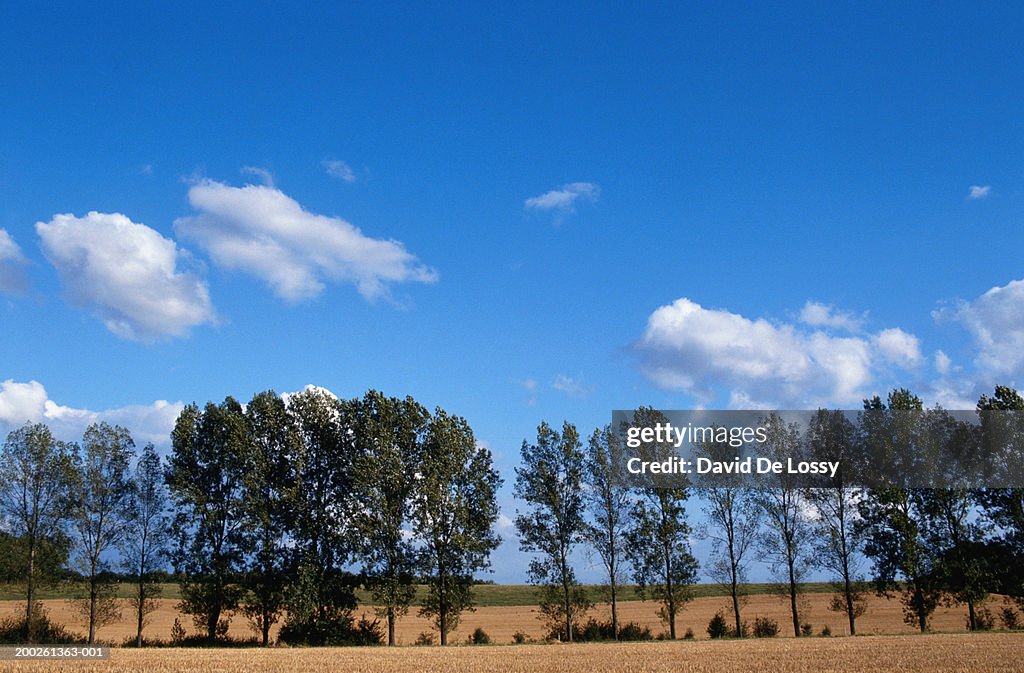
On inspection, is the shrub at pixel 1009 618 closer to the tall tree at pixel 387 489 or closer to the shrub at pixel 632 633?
the shrub at pixel 632 633

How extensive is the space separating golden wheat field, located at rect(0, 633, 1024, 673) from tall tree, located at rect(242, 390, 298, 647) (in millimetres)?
9936

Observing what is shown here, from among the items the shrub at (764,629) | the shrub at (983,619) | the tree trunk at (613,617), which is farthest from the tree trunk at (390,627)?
the shrub at (983,619)

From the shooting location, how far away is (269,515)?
54.0 m

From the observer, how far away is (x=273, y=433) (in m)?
56.2

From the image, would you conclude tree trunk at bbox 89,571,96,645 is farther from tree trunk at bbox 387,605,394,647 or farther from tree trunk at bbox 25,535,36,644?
tree trunk at bbox 387,605,394,647

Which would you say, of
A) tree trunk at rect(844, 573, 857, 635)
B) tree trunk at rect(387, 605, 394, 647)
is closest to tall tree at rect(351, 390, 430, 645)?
tree trunk at rect(387, 605, 394, 647)

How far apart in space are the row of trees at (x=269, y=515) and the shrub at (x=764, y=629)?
58.7ft

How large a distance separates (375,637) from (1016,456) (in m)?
45.2

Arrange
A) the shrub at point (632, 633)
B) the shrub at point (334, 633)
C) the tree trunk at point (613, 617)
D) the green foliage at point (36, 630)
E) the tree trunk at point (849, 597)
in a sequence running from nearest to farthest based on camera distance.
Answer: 1. the green foliage at point (36, 630)
2. the shrub at point (334, 633)
3. the tree trunk at point (613, 617)
4. the shrub at point (632, 633)
5. the tree trunk at point (849, 597)

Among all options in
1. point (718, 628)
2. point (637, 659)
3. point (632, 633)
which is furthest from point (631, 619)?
point (637, 659)

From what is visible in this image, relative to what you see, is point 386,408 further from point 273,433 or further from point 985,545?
point 985,545

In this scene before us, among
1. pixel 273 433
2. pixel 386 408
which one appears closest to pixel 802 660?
pixel 386 408

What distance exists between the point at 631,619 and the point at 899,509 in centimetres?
3182

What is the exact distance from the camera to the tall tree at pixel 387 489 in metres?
53.1
